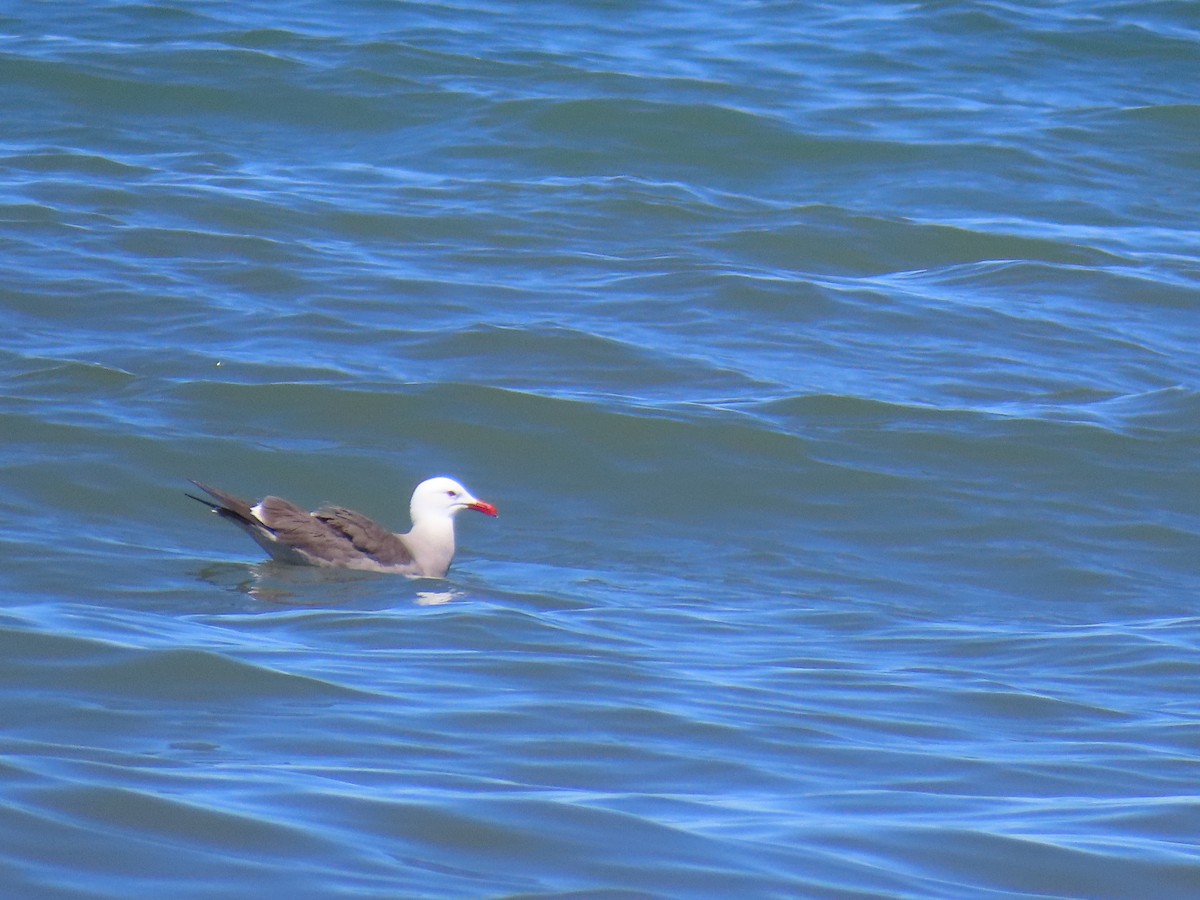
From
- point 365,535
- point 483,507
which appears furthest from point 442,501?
point 365,535

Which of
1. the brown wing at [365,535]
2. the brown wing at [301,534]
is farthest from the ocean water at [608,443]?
the brown wing at [365,535]

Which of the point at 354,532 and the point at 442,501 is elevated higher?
the point at 442,501

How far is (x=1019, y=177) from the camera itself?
1680cm

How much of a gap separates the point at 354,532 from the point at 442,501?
0.52 metres

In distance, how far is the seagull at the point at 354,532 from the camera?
8812 millimetres

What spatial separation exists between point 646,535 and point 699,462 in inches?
40.7

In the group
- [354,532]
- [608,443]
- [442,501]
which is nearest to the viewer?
[354,532]

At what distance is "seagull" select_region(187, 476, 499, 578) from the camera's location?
347 inches

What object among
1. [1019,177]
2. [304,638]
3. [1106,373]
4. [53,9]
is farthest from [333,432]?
[53,9]

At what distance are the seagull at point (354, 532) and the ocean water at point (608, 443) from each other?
210 millimetres

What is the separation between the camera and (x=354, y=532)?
8.98 meters

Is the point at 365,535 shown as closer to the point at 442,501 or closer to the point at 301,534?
the point at 301,534

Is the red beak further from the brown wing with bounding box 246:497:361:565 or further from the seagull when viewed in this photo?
the brown wing with bounding box 246:497:361:565

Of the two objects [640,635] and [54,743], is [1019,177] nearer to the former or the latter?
[640,635]
